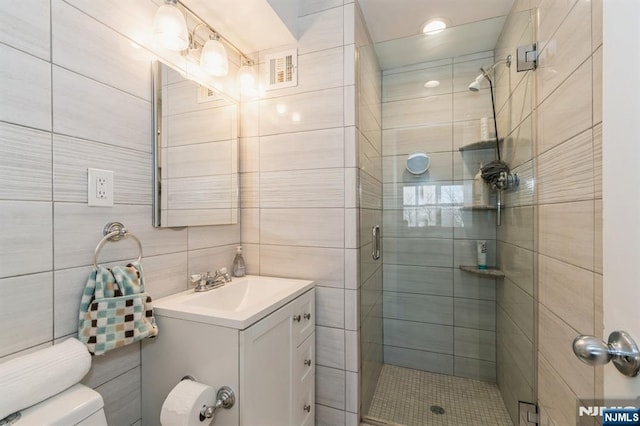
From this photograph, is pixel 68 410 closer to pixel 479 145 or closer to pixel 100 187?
pixel 100 187

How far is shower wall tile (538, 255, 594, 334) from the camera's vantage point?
2.87 ft

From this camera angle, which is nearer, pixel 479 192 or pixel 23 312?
pixel 23 312

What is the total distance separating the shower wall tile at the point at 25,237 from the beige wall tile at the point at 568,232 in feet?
5.46

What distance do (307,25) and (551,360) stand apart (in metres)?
1.99

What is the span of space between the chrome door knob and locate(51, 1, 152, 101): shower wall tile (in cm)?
154

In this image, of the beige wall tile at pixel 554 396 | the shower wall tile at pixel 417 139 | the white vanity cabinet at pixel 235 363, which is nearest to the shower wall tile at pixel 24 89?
the white vanity cabinet at pixel 235 363

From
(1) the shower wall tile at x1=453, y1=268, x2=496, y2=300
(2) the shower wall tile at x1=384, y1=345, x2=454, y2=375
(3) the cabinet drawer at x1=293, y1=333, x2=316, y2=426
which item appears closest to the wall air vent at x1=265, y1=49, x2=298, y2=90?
(3) the cabinet drawer at x1=293, y1=333, x2=316, y2=426

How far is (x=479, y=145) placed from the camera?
181 centimetres

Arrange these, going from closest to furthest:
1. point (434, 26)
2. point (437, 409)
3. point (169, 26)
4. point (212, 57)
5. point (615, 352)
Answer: point (615, 352) < point (169, 26) < point (212, 57) < point (437, 409) < point (434, 26)

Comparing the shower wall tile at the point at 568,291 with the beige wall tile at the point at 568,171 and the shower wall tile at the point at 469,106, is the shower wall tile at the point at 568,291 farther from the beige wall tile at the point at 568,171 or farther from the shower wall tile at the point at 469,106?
the shower wall tile at the point at 469,106

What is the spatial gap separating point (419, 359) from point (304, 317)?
118cm

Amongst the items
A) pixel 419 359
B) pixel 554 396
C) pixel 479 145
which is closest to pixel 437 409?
pixel 419 359

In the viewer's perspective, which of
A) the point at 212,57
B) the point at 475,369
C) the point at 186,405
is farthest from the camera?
the point at 475,369

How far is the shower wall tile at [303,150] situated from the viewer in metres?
1.48
